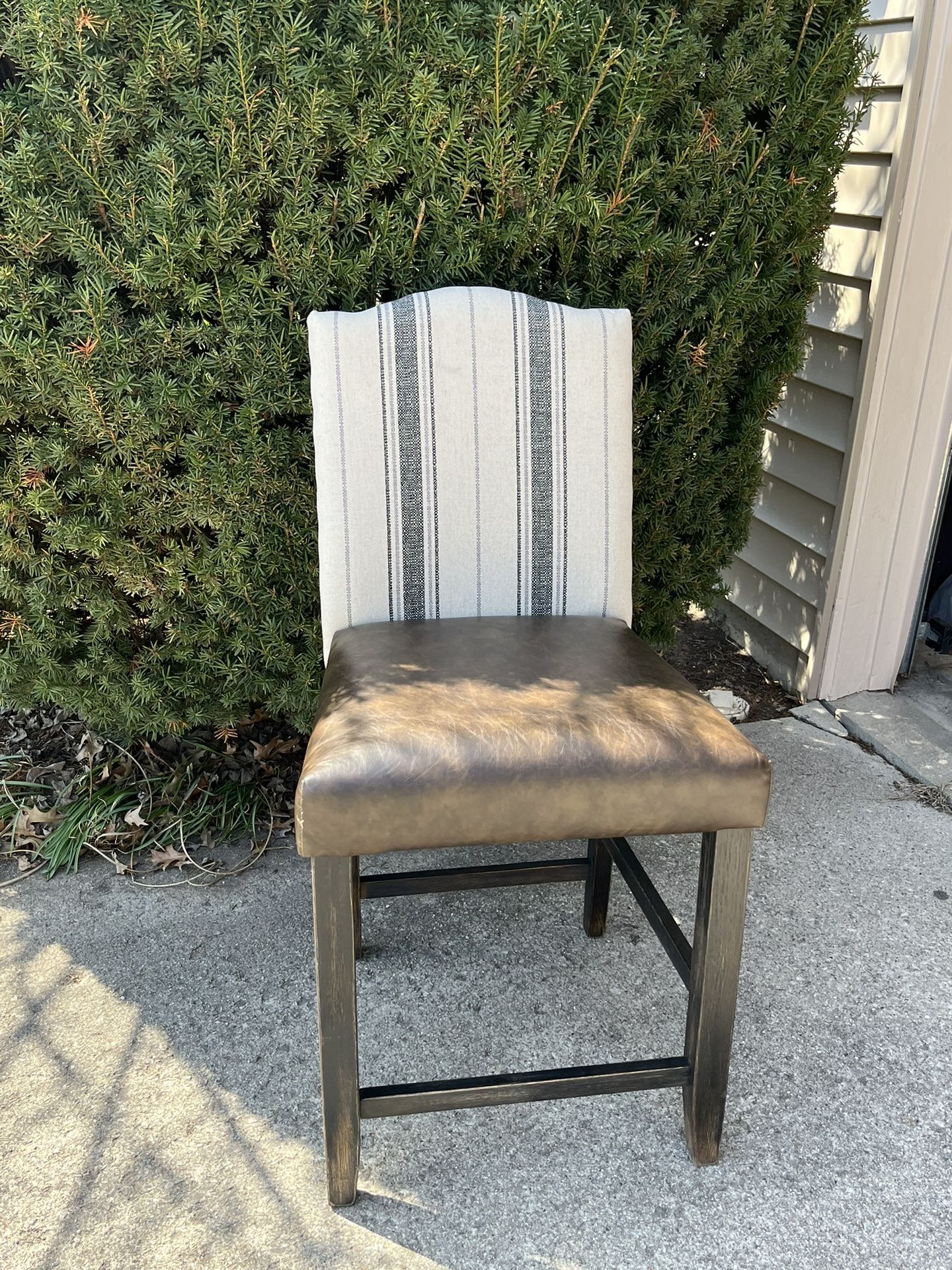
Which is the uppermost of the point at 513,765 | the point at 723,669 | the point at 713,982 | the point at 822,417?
the point at 822,417

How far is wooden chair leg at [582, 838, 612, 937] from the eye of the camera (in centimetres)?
187

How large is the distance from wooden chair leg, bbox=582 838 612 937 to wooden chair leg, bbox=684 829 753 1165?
1.39 feet

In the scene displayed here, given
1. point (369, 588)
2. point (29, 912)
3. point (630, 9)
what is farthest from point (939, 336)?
point (29, 912)

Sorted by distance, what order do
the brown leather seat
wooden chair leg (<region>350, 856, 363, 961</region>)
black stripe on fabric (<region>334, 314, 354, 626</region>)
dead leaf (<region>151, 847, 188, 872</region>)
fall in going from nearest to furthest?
the brown leather seat → black stripe on fabric (<region>334, 314, 354, 626</region>) → wooden chair leg (<region>350, 856, 363, 961</region>) → dead leaf (<region>151, 847, 188, 872</region>)

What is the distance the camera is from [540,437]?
1.68 m

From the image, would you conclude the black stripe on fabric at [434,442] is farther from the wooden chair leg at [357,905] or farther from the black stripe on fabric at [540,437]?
the wooden chair leg at [357,905]

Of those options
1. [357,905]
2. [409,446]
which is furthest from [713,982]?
[409,446]

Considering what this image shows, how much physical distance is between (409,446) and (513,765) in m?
0.59

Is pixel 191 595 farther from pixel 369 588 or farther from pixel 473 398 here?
pixel 473 398

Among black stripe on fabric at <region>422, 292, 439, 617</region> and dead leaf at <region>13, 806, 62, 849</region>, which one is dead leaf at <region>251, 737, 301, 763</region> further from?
black stripe on fabric at <region>422, 292, 439, 617</region>

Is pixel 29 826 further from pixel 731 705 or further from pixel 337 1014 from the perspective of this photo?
pixel 731 705

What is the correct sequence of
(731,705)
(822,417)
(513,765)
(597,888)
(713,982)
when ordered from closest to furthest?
(513,765) → (713,982) → (597,888) → (822,417) → (731,705)

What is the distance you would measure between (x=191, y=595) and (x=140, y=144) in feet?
2.56

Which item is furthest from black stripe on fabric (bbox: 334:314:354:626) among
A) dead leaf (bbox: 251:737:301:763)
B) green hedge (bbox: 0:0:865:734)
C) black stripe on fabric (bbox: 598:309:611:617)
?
dead leaf (bbox: 251:737:301:763)
